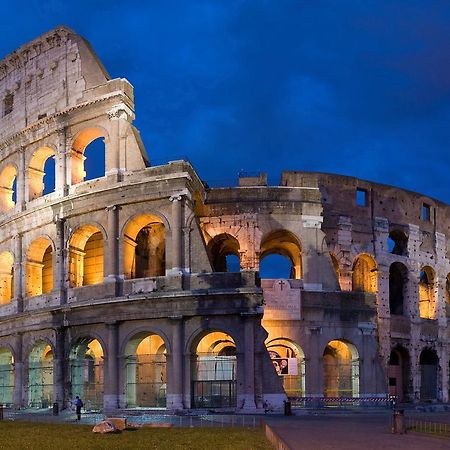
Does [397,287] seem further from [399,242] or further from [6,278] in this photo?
[6,278]

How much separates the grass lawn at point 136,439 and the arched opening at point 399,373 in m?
18.0

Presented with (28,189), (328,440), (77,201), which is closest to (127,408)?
(77,201)

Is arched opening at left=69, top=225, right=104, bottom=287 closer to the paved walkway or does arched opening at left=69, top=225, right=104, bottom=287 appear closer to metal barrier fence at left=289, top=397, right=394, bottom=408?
metal barrier fence at left=289, top=397, right=394, bottom=408

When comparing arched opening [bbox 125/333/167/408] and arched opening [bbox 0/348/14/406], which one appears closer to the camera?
arched opening [bbox 125/333/167/408]

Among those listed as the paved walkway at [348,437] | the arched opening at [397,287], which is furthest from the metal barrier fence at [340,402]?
the arched opening at [397,287]

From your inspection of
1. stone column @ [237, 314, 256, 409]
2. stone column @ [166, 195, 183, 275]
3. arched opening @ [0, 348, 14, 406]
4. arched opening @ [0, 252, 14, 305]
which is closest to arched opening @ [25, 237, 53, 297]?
arched opening @ [0, 252, 14, 305]

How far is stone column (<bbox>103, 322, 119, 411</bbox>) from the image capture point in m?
27.0

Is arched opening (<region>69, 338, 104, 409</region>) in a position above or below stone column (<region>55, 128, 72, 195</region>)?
below

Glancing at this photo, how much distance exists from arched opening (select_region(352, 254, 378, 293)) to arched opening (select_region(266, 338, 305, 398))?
6.24 m

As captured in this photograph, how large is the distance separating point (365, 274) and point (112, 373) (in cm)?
1445

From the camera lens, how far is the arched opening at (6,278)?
33.6 meters

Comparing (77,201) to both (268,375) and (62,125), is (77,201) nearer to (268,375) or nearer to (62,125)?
(62,125)

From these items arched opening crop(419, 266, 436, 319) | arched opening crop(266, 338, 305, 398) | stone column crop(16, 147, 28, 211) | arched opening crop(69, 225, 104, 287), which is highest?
stone column crop(16, 147, 28, 211)

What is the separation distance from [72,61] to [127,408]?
15238 mm
